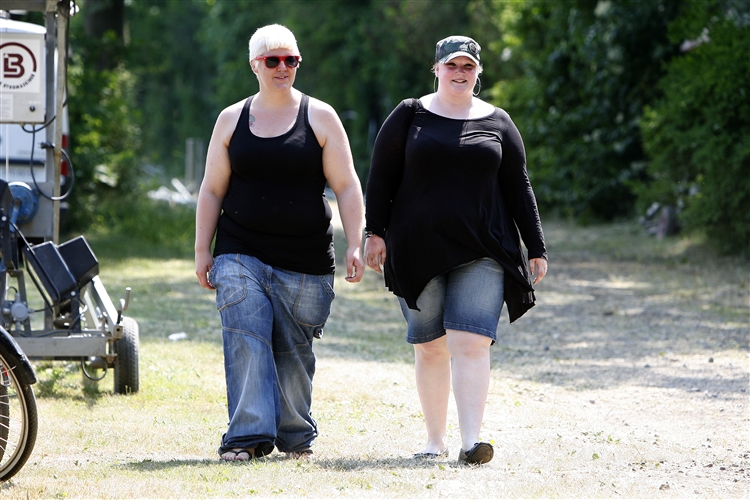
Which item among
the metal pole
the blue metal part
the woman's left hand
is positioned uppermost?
the metal pole

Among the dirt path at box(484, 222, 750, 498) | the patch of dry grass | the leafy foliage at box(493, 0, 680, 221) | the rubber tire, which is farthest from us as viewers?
the leafy foliage at box(493, 0, 680, 221)

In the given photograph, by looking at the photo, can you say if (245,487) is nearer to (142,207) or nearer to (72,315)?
(72,315)

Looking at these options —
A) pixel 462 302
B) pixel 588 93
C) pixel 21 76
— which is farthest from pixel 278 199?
pixel 588 93

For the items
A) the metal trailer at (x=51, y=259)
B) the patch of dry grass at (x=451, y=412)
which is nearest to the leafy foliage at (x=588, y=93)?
the patch of dry grass at (x=451, y=412)

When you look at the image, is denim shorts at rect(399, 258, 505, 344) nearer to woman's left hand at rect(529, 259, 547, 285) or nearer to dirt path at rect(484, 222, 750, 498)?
woman's left hand at rect(529, 259, 547, 285)

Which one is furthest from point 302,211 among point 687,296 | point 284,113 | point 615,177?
point 615,177

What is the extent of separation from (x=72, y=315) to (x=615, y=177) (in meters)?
16.0

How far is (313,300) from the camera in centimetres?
500

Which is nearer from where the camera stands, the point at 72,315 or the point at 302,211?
the point at 302,211

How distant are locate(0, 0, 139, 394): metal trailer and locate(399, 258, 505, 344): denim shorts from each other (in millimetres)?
2059

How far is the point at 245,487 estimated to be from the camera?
4352 millimetres

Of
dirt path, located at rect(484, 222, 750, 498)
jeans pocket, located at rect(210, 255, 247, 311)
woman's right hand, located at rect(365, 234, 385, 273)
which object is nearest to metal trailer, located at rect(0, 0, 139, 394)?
jeans pocket, located at rect(210, 255, 247, 311)

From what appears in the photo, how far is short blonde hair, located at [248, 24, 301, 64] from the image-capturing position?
481 centimetres

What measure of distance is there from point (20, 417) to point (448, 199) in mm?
1985
